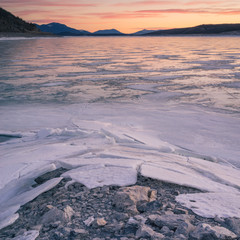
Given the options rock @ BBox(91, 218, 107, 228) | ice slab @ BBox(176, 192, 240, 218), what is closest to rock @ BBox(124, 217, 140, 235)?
rock @ BBox(91, 218, 107, 228)

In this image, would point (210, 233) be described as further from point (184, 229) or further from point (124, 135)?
point (124, 135)

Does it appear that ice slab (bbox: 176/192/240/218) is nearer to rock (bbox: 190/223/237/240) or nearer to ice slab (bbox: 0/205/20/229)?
rock (bbox: 190/223/237/240)

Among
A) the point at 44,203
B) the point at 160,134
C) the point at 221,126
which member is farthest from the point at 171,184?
the point at 221,126

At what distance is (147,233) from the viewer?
138 centimetres

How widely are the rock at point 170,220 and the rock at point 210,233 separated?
9cm

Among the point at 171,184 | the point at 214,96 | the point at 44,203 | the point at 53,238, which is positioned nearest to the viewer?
the point at 53,238

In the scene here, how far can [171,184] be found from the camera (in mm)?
1952

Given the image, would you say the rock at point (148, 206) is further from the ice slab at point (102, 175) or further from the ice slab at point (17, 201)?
the ice slab at point (17, 201)

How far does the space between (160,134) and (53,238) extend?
2.07 m

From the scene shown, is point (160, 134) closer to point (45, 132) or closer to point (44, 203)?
point (45, 132)

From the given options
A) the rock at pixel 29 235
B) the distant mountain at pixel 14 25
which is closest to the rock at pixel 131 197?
the rock at pixel 29 235

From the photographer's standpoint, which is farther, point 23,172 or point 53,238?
point 23,172

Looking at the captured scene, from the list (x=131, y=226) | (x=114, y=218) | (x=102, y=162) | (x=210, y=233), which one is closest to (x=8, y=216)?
(x=114, y=218)

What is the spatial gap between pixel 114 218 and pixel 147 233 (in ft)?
0.78
